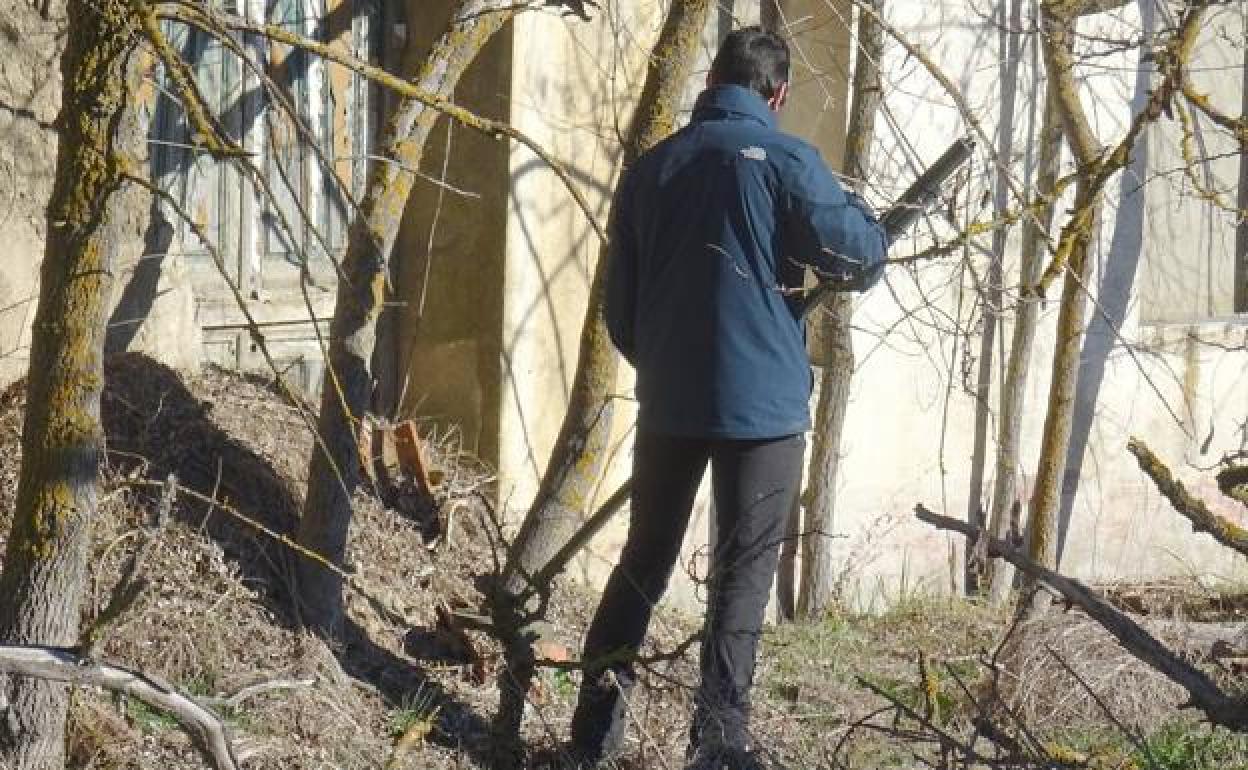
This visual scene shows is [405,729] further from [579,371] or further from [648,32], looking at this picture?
[648,32]

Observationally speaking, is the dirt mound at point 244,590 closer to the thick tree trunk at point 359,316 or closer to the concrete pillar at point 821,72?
the thick tree trunk at point 359,316

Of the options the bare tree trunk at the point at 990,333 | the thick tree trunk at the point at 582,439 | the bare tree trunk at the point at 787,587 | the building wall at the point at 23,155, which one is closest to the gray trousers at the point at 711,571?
the thick tree trunk at the point at 582,439

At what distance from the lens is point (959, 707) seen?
19.8 ft

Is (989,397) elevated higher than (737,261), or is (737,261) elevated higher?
(737,261)

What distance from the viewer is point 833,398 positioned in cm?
734

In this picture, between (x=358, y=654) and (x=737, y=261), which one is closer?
(x=737, y=261)

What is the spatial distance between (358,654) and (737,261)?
173 cm

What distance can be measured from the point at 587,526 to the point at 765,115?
1.28m

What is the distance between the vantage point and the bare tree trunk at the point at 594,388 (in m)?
5.74

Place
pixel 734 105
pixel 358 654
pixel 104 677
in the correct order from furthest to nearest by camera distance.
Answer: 1. pixel 358 654
2. pixel 734 105
3. pixel 104 677

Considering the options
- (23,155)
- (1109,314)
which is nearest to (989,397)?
(1109,314)

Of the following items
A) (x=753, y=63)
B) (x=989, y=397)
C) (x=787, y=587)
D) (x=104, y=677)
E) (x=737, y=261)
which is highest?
(x=753, y=63)

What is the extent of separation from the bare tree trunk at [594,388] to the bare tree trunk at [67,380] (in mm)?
1556

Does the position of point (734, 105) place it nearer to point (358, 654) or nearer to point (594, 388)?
point (594, 388)
